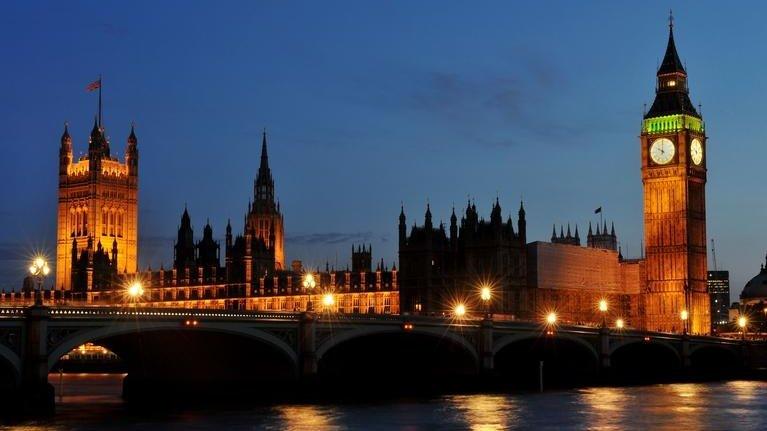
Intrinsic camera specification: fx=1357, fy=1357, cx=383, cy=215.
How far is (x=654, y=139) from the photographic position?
16488 cm

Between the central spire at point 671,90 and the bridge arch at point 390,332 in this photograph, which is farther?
the central spire at point 671,90

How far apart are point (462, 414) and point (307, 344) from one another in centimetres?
1300

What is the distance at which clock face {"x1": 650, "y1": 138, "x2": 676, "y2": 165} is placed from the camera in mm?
163750

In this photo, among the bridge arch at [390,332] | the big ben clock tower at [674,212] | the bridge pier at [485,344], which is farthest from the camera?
the big ben clock tower at [674,212]

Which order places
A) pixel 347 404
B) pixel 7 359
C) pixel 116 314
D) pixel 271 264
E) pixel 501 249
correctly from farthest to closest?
pixel 271 264 < pixel 501 249 < pixel 347 404 < pixel 116 314 < pixel 7 359

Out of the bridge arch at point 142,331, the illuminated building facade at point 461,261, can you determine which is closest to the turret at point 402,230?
the illuminated building facade at point 461,261

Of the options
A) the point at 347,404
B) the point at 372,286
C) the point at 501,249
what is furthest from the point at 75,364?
the point at 347,404

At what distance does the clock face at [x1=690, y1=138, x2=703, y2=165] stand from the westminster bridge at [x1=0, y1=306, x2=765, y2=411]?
38225 millimetres

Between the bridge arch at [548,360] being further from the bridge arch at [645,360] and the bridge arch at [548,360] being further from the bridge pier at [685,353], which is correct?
the bridge pier at [685,353]

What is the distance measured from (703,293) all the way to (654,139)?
19.5 m

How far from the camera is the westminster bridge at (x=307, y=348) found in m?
66.8

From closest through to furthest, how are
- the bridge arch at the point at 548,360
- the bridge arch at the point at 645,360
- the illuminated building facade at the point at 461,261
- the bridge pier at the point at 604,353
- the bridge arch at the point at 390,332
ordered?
the bridge arch at the point at 390,332 → the bridge arch at the point at 548,360 → the bridge pier at the point at 604,353 → the bridge arch at the point at 645,360 → the illuminated building facade at the point at 461,261

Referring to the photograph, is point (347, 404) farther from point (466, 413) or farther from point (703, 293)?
point (703, 293)

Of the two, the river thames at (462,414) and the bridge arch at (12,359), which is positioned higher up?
the bridge arch at (12,359)
